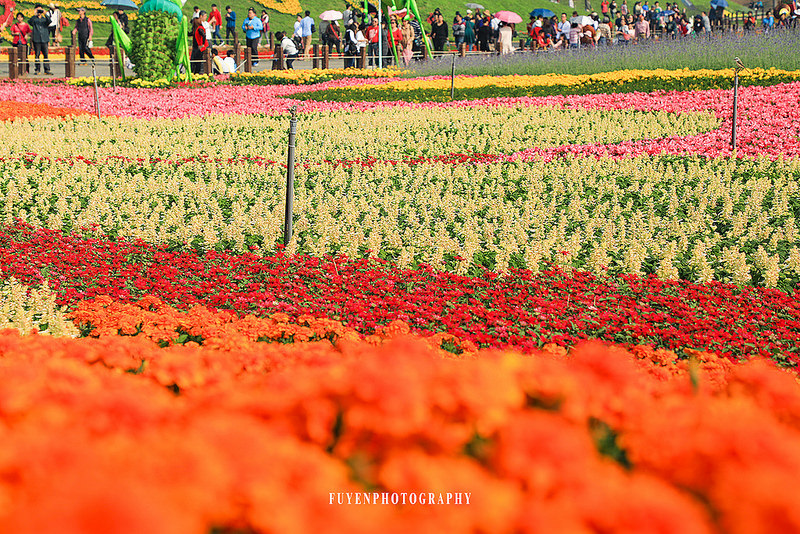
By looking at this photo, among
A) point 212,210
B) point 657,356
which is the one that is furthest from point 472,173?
point 657,356

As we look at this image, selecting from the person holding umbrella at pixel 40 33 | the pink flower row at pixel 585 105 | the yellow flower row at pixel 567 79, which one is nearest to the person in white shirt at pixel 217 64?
the pink flower row at pixel 585 105

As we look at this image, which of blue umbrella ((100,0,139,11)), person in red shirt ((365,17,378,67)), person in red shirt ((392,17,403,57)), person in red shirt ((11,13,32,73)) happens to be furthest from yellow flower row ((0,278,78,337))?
blue umbrella ((100,0,139,11))

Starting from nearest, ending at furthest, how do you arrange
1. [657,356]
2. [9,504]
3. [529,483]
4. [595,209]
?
1. [9,504]
2. [529,483]
3. [657,356]
4. [595,209]

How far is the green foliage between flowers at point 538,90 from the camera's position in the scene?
1981cm

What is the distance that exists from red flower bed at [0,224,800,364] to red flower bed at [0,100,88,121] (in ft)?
34.0

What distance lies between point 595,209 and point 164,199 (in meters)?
5.17

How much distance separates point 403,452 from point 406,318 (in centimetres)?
419

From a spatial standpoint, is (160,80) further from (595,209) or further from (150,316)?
(150,316)

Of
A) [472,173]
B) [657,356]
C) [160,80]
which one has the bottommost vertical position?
[657,356]

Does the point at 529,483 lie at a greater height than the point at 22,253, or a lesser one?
greater

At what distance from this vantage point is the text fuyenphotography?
1600mm

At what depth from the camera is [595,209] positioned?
30.3 feet

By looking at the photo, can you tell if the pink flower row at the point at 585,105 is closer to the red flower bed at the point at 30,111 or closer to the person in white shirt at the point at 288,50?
the red flower bed at the point at 30,111

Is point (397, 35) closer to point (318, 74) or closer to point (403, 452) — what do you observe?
point (318, 74)
